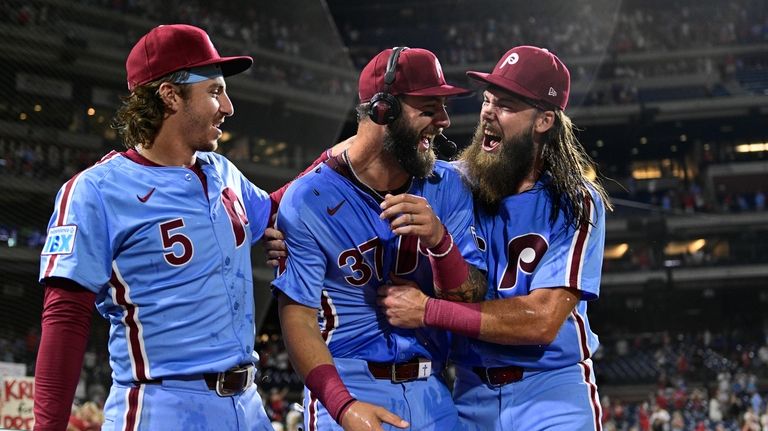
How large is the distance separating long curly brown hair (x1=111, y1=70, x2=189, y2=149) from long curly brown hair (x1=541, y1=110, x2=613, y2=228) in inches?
46.2

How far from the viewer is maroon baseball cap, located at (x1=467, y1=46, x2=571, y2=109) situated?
2895mm

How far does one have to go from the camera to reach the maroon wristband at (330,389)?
225 cm

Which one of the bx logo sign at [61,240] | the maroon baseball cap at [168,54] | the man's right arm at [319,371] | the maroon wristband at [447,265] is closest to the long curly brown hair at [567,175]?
the maroon wristband at [447,265]

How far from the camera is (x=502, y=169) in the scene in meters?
2.87

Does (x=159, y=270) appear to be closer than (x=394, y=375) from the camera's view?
Yes

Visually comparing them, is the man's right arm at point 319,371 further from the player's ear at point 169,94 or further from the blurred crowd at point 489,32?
the blurred crowd at point 489,32

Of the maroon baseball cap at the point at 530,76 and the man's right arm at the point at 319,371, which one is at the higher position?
the maroon baseball cap at the point at 530,76

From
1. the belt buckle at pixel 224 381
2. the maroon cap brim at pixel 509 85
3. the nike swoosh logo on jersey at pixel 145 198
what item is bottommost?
the belt buckle at pixel 224 381

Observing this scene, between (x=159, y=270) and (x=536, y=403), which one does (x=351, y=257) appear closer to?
(x=159, y=270)

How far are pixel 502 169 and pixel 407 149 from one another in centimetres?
37

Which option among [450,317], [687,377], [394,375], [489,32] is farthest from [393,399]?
[489,32]

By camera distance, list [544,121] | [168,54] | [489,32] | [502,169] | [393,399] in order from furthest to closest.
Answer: [489,32], [544,121], [502,169], [393,399], [168,54]

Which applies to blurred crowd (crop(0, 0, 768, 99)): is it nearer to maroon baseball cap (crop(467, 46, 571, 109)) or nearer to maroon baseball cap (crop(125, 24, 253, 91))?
maroon baseball cap (crop(125, 24, 253, 91))

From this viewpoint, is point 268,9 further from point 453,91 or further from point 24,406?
point 453,91
